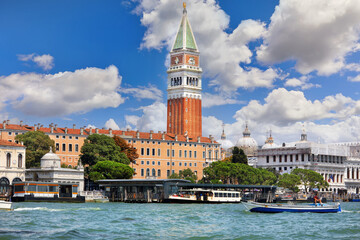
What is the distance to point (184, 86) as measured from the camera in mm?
128250

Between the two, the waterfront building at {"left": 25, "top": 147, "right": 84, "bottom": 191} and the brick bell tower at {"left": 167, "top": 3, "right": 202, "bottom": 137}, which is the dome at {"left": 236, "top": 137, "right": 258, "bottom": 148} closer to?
the brick bell tower at {"left": 167, "top": 3, "right": 202, "bottom": 137}

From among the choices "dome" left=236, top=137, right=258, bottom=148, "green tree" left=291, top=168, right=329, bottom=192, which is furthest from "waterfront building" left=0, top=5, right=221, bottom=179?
"dome" left=236, top=137, right=258, bottom=148

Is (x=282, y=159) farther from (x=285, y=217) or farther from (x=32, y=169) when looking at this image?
(x=285, y=217)

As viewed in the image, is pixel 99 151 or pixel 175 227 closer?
pixel 175 227

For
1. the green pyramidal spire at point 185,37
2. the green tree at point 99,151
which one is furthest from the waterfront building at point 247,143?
the green tree at point 99,151

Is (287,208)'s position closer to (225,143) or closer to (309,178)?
(309,178)

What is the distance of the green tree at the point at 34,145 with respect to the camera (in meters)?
86.8

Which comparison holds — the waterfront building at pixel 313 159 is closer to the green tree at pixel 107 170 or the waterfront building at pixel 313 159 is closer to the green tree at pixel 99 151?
the green tree at pixel 99 151

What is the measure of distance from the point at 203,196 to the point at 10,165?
23595mm

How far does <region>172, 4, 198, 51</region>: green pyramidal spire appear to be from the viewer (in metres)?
132

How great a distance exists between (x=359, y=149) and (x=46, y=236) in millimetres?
122709

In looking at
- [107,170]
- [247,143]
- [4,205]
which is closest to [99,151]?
[107,170]

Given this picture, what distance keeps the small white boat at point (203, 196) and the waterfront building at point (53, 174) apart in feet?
Answer: 41.7

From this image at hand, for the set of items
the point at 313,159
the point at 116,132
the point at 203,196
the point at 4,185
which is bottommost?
the point at 203,196
